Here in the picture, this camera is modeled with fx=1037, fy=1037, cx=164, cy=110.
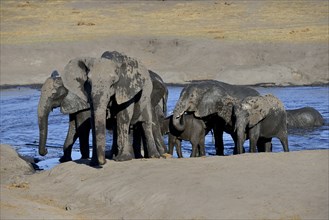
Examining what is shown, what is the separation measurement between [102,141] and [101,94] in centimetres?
62

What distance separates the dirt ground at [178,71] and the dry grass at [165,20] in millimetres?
48

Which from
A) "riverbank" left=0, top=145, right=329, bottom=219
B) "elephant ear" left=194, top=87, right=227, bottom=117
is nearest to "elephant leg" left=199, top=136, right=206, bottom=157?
"elephant ear" left=194, top=87, right=227, bottom=117

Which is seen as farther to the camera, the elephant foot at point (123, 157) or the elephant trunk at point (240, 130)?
the elephant trunk at point (240, 130)

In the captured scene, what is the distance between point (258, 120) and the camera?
14406 mm

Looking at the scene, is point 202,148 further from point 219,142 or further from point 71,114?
point 71,114

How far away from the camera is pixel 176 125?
48.4 ft

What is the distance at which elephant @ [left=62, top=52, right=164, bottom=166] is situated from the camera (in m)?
12.0

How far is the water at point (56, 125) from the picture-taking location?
17578 millimetres

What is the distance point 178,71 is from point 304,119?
10394mm

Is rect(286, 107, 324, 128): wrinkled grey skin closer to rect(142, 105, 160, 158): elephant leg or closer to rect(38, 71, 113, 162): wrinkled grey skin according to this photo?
rect(38, 71, 113, 162): wrinkled grey skin

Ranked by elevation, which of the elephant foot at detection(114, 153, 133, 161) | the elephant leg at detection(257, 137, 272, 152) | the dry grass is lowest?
the dry grass

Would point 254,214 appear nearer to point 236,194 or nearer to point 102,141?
point 236,194

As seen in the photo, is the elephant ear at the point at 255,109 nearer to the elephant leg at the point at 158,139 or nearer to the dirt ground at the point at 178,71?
the elephant leg at the point at 158,139

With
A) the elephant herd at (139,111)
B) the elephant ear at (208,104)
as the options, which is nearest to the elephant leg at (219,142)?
the elephant herd at (139,111)
